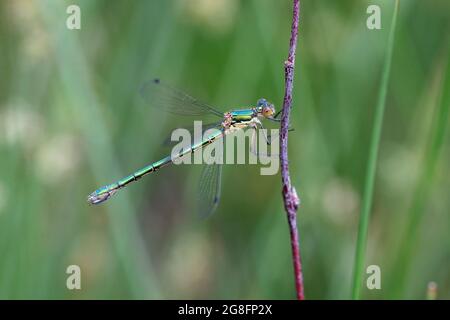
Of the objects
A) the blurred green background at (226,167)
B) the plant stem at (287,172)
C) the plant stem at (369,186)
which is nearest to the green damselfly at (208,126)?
the blurred green background at (226,167)

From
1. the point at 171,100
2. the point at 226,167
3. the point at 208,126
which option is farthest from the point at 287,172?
the point at 226,167

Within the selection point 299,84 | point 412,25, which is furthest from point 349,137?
point 412,25

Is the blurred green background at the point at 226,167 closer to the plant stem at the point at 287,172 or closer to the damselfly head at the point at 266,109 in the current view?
the damselfly head at the point at 266,109

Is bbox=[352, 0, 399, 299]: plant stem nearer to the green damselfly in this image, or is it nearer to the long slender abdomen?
the green damselfly

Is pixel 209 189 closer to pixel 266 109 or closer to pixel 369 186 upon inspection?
pixel 266 109

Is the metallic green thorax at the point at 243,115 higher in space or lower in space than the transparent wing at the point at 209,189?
higher
